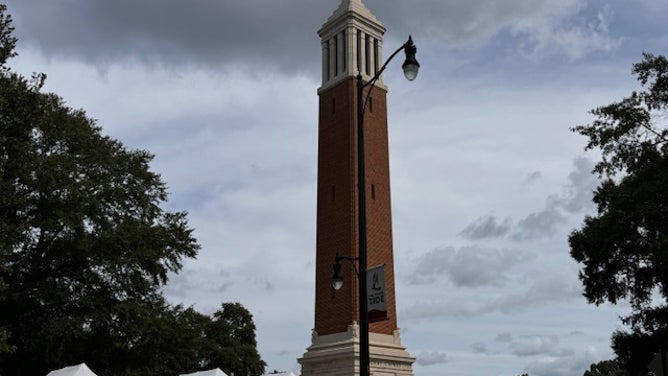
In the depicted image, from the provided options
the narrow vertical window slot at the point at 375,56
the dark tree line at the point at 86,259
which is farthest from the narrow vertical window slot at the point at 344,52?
the dark tree line at the point at 86,259

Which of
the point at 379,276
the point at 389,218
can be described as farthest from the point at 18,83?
the point at 389,218

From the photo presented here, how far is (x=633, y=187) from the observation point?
73.3ft

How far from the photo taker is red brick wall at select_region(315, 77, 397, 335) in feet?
137

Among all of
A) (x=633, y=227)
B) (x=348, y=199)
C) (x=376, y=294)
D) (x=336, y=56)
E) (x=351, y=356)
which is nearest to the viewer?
(x=376, y=294)

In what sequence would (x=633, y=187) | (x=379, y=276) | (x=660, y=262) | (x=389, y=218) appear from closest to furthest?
(x=379, y=276), (x=633, y=187), (x=660, y=262), (x=389, y=218)

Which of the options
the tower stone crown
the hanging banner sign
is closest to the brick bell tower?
the tower stone crown

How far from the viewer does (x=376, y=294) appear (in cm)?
1355

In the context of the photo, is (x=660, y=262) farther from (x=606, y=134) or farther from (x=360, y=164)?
(x=360, y=164)

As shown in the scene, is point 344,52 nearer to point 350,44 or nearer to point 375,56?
point 350,44

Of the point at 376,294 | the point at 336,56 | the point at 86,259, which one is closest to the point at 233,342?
the point at 336,56

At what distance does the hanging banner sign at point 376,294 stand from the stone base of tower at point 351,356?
25883 millimetres

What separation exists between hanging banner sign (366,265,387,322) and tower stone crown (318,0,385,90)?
32479mm

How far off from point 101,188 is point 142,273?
431cm

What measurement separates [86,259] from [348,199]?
1572 cm
